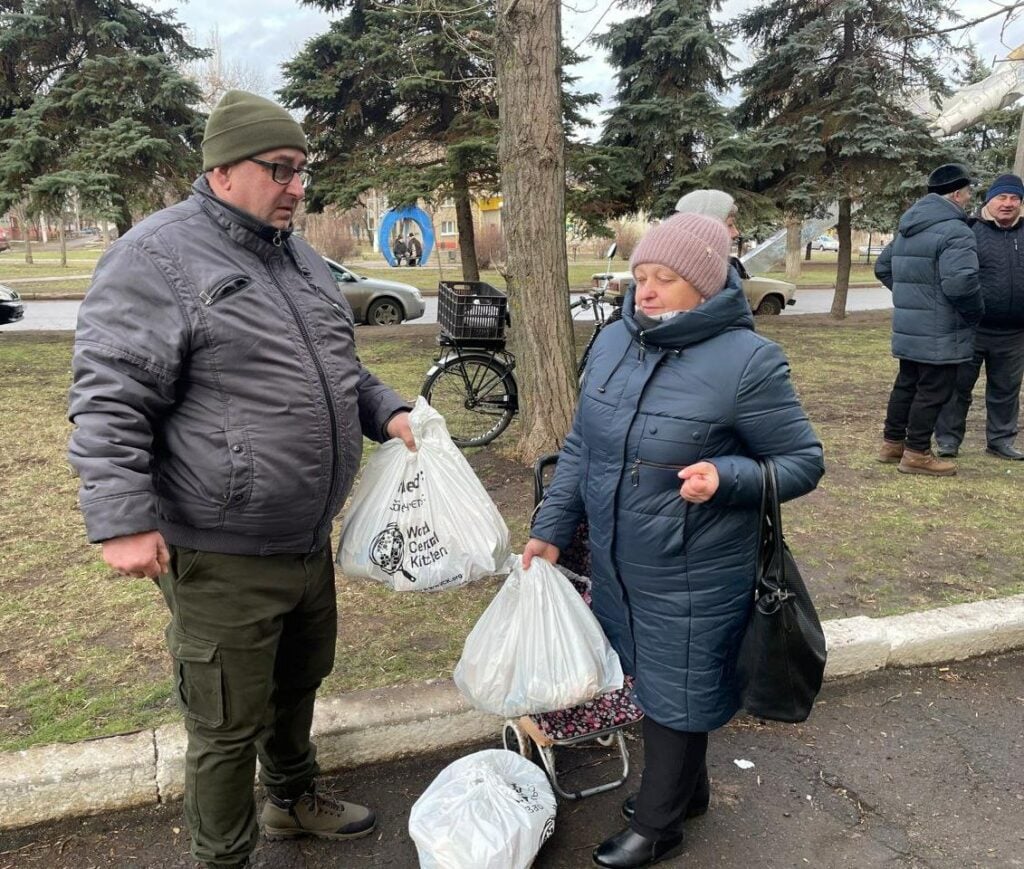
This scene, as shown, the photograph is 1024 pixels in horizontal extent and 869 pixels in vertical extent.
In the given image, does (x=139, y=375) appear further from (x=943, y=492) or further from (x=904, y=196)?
(x=904, y=196)

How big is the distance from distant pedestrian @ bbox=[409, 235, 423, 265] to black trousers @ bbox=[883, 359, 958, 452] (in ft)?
92.6

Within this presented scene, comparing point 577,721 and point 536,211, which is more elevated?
point 536,211

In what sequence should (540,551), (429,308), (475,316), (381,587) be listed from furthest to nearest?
(429,308), (475,316), (381,587), (540,551)

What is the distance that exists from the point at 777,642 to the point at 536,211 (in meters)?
3.52

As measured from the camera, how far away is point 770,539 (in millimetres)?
1957

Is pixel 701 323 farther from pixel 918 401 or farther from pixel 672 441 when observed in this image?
pixel 918 401

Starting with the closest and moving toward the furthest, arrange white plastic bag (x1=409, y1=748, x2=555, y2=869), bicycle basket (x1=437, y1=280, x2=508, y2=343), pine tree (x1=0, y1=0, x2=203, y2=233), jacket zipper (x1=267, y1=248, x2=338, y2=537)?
jacket zipper (x1=267, y1=248, x2=338, y2=537), white plastic bag (x1=409, y1=748, x2=555, y2=869), bicycle basket (x1=437, y1=280, x2=508, y2=343), pine tree (x1=0, y1=0, x2=203, y2=233)

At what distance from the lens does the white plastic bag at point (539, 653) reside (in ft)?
6.84

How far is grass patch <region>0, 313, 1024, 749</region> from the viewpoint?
2.88 meters

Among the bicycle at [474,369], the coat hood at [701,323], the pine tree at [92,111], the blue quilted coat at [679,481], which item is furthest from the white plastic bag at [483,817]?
the pine tree at [92,111]

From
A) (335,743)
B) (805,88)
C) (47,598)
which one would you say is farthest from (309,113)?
(335,743)

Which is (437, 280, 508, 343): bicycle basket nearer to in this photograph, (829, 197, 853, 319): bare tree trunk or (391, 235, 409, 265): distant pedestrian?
(829, 197, 853, 319): bare tree trunk

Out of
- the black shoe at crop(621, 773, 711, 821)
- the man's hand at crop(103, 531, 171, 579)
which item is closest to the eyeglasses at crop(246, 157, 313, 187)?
the man's hand at crop(103, 531, 171, 579)

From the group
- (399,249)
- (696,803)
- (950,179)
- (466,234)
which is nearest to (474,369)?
(950,179)
